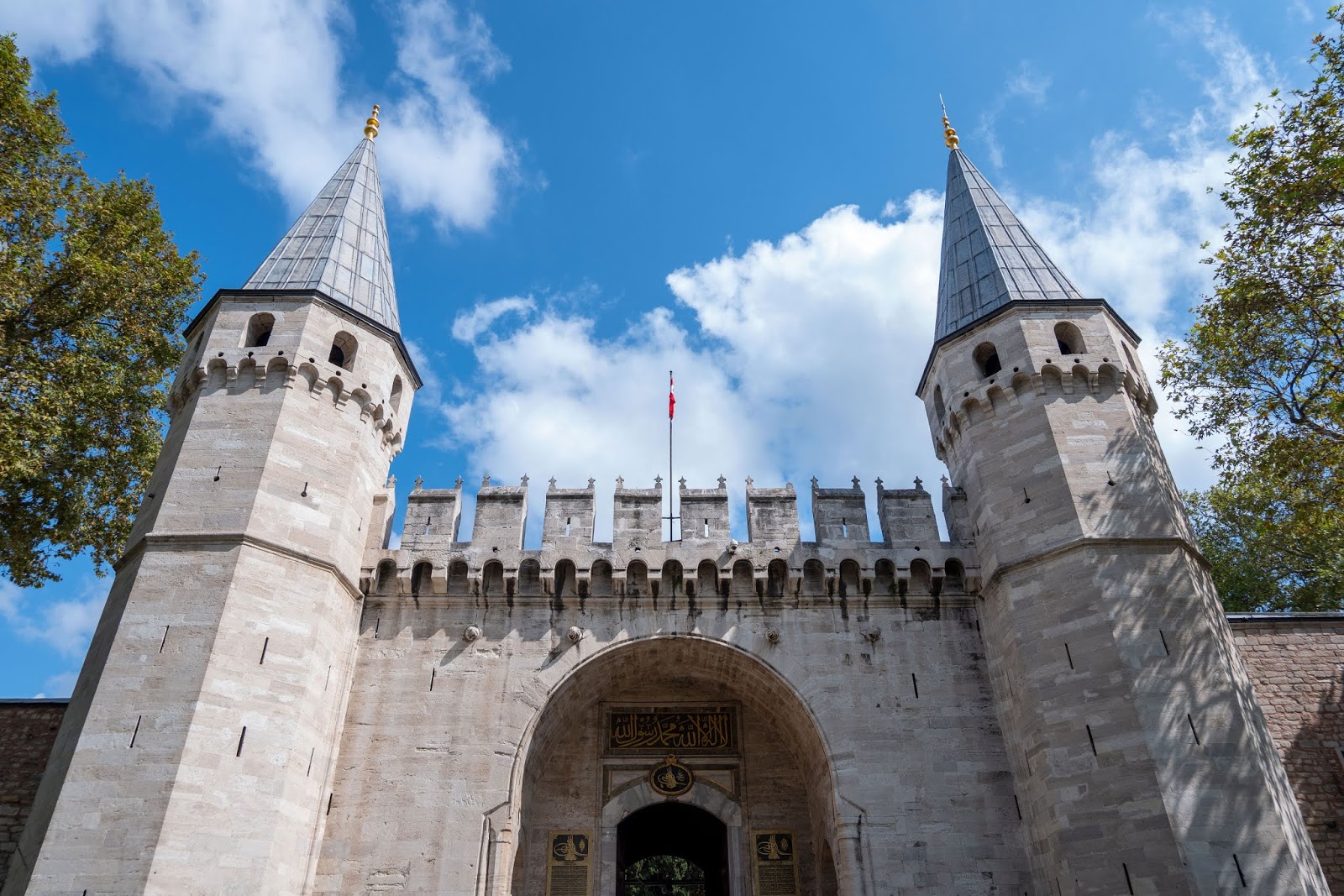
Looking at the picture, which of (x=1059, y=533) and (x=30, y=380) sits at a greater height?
(x=30, y=380)

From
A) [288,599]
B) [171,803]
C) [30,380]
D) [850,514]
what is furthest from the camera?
[850,514]

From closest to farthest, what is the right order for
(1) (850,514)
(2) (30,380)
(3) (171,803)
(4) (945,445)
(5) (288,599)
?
(3) (171,803), (5) (288,599), (2) (30,380), (1) (850,514), (4) (945,445)

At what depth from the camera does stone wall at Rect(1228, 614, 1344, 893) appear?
1349 centimetres

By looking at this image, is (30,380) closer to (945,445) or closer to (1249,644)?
(945,445)

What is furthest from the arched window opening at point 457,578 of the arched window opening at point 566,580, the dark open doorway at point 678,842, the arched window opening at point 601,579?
the dark open doorway at point 678,842

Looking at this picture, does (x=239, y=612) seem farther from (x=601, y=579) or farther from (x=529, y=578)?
(x=601, y=579)

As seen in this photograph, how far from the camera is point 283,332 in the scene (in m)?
15.0

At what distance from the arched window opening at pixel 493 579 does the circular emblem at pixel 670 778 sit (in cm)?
429

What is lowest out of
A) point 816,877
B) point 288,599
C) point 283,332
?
point 816,877

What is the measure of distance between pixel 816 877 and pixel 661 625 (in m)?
4.86

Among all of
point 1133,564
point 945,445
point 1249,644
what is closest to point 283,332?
point 945,445

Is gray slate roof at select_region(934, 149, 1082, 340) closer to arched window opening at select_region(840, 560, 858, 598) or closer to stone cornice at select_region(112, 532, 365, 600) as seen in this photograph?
arched window opening at select_region(840, 560, 858, 598)

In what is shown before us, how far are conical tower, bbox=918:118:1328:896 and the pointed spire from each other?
1107cm

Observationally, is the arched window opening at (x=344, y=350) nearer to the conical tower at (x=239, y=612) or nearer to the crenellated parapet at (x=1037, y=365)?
the conical tower at (x=239, y=612)
